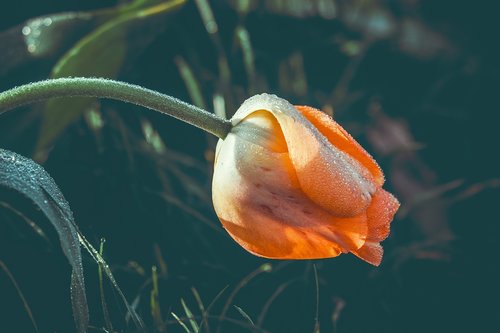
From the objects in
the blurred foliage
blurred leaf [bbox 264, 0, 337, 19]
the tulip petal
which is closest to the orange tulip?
the tulip petal

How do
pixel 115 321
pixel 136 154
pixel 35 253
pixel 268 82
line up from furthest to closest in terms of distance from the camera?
pixel 268 82 < pixel 136 154 < pixel 35 253 < pixel 115 321

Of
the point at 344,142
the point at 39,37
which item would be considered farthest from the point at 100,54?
the point at 344,142

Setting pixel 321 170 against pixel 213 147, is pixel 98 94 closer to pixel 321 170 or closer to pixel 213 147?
pixel 321 170

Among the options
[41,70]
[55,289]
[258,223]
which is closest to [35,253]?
[55,289]

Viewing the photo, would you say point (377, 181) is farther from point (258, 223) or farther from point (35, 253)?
point (35, 253)

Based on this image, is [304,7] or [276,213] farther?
[304,7]

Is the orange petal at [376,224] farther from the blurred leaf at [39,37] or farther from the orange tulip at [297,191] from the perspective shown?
the blurred leaf at [39,37]
